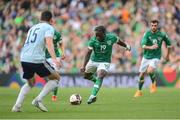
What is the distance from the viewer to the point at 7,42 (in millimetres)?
35375

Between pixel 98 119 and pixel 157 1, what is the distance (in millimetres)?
21718

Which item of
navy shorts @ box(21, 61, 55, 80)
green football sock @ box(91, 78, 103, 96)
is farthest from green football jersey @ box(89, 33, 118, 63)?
navy shorts @ box(21, 61, 55, 80)

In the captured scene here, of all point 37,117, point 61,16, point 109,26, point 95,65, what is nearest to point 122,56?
point 109,26

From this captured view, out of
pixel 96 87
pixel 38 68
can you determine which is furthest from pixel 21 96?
pixel 96 87

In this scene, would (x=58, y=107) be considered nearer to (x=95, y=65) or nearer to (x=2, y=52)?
(x=95, y=65)

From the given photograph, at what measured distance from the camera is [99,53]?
20375mm

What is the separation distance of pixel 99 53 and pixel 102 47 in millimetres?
277

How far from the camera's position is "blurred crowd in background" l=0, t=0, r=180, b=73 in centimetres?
3347

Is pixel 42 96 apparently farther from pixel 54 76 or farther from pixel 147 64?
pixel 147 64

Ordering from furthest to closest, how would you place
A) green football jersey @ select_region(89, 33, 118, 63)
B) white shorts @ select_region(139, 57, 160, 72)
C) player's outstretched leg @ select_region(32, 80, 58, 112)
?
white shorts @ select_region(139, 57, 160, 72) → green football jersey @ select_region(89, 33, 118, 63) → player's outstretched leg @ select_region(32, 80, 58, 112)

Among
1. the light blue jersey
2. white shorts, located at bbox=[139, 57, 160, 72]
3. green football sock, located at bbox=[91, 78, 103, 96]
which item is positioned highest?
the light blue jersey

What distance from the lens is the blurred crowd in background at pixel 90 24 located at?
33.5 metres

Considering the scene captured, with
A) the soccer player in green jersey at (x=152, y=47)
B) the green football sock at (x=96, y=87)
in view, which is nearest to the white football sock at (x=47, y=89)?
the green football sock at (x=96, y=87)

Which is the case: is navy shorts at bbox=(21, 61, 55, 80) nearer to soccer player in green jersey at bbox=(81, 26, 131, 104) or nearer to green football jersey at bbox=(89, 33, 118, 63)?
soccer player in green jersey at bbox=(81, 26, 131, 104)
